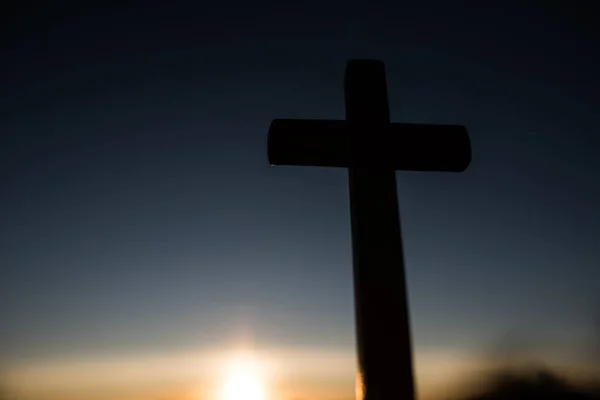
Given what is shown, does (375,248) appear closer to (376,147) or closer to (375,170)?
(375,170)

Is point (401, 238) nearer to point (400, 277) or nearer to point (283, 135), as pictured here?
point (400, 277)

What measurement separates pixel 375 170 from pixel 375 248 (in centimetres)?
46

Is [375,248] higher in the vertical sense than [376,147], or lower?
lower

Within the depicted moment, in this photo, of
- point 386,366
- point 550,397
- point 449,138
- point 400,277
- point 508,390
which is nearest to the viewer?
point 386,366

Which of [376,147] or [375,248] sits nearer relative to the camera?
[375,248]

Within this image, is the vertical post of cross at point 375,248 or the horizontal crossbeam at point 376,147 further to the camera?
the horizontal crossbeam at point 376,147

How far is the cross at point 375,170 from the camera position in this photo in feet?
7.40

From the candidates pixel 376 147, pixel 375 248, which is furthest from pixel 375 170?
pixel 375 248

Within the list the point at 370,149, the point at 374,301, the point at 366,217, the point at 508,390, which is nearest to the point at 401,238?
the point at 366,217

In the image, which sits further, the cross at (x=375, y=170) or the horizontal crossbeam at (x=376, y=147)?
the horizontal crossbeam at (x=376, y=147)

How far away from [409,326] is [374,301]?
203 millimetres

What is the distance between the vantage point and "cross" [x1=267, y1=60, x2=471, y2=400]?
226 cm

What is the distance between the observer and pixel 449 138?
2922mm

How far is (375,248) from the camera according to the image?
8.03 ft
